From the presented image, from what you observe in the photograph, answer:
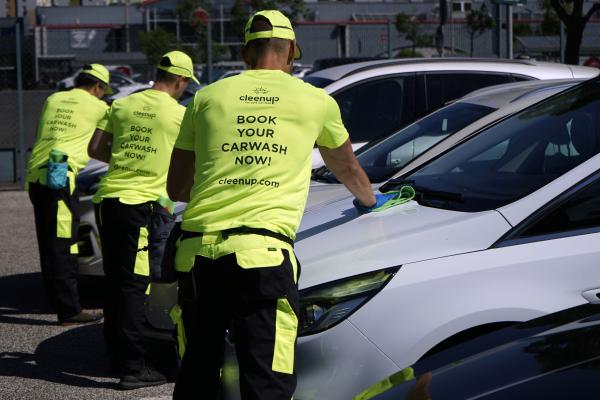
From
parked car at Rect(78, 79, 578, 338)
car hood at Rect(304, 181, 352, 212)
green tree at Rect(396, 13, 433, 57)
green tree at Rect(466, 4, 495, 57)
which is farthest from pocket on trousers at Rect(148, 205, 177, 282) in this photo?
green tree at Rect(396, 13, 433, 57)

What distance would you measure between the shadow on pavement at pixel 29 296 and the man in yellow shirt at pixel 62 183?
0.34m

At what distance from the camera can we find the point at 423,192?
4723 millimetres

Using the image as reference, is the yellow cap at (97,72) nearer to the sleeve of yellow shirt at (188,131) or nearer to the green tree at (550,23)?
the sleeve of yellow shirt at (188,131)

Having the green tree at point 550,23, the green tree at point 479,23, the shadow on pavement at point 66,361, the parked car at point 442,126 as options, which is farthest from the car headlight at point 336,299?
the green tree at point 550,23

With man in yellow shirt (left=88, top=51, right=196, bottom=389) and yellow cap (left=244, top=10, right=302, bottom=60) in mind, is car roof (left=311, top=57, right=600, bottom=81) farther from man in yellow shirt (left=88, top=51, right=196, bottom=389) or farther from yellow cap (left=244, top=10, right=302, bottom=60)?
yellow cap (left=244, top=10, right=302, bottom=60)

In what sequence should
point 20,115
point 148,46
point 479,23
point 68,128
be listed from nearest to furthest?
point 68,128 < point 20,115 < point 479,23 < point 148,46

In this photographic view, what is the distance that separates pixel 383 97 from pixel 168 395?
381cm

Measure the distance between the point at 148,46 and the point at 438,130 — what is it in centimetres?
3640

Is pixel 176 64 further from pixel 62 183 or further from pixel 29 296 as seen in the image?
pixel 29 296

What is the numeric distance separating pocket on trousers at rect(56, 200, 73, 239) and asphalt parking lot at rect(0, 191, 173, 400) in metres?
0.67

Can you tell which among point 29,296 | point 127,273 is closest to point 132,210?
point 127,273

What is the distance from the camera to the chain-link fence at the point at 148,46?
18.3m

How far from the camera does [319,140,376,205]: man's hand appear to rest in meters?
4.03

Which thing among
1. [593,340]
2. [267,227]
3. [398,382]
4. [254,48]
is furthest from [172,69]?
[593,340]
